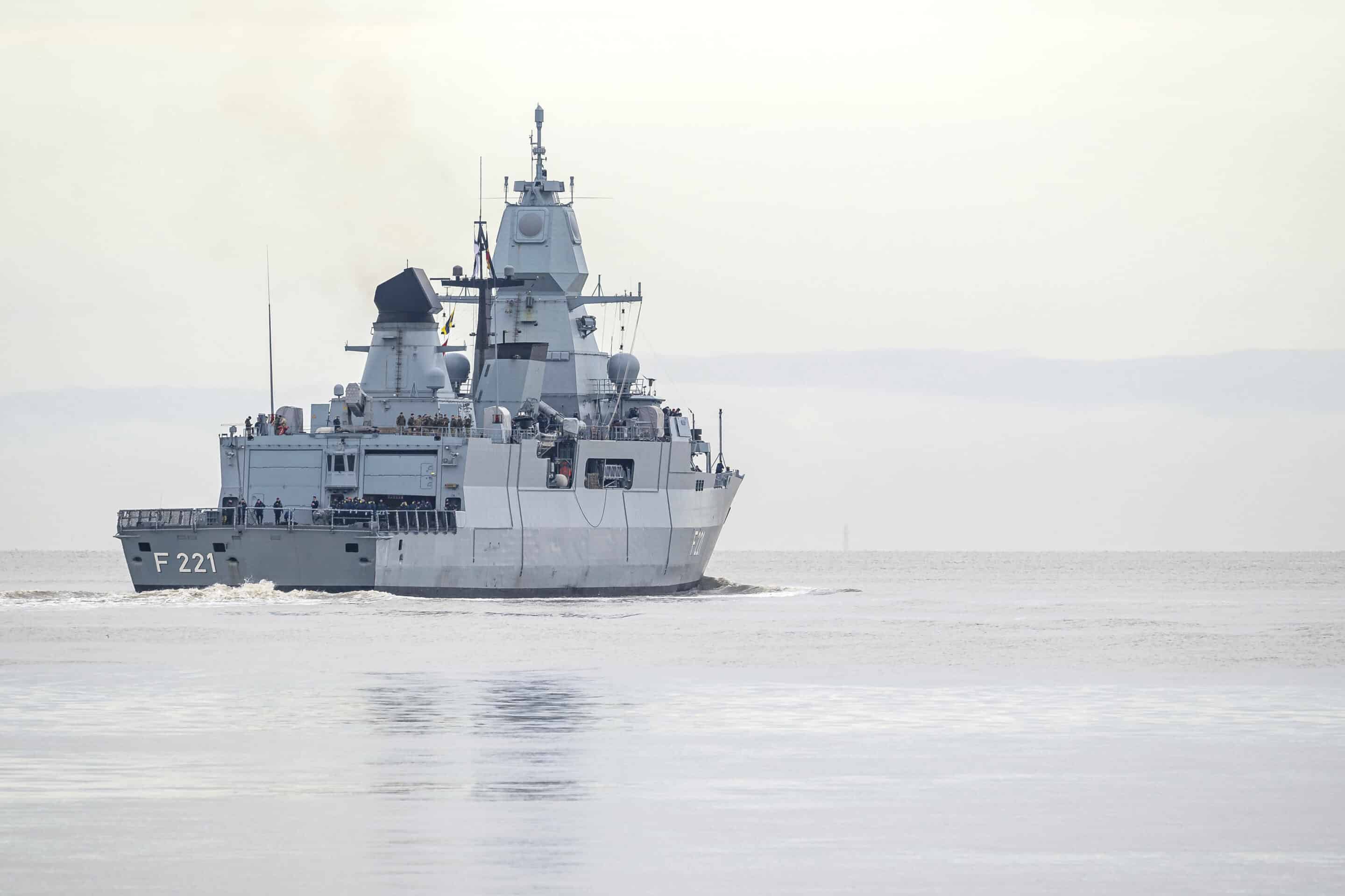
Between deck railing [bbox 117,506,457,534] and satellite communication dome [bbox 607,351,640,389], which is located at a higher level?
satellite communication dome [bbox 607,351,640,389]

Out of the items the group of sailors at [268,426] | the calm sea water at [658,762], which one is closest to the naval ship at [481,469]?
the group of sailors at [268,426]

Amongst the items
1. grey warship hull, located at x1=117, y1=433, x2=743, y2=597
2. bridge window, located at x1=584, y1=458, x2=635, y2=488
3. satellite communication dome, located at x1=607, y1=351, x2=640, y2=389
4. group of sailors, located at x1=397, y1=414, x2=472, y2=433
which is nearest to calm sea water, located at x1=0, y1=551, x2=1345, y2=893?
grey warship hull, located at x1=117, y1=433, x2=743, y2=597

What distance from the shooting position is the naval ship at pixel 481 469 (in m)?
57.4

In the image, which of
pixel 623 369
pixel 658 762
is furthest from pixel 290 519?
pixel 658 762

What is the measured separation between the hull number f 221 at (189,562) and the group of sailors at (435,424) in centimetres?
675

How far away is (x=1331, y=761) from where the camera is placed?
2277 cm

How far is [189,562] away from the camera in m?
57.4

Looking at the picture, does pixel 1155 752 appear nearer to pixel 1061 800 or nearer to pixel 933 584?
pixel 1061 800

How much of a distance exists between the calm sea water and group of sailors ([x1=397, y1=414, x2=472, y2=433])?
515 inches

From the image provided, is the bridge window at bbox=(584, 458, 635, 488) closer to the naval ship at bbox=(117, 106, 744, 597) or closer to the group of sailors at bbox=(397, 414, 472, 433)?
the naval ship at bbox=(117, 106, 744, 597)

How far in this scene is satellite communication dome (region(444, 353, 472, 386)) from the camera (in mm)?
73875

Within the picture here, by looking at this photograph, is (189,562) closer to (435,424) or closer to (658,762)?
(435,424)

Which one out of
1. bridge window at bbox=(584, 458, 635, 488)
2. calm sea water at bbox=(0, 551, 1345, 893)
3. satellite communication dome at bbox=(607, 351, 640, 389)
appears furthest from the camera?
satellite communication dome at bbox=(607, 351, 640, 389)

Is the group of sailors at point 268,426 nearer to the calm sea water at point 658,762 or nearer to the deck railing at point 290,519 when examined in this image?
the deck railing at point 290,519
